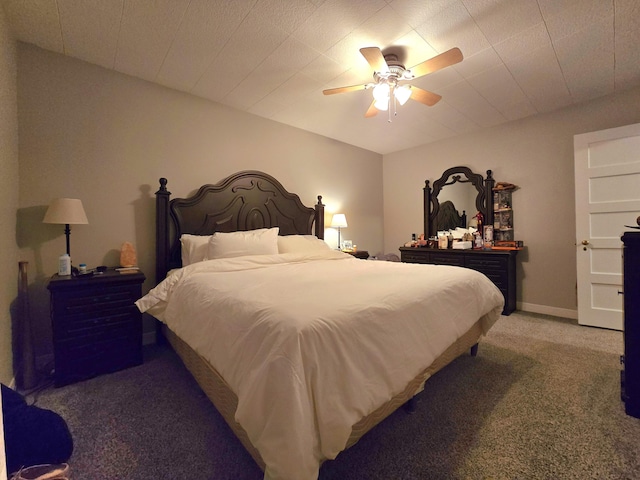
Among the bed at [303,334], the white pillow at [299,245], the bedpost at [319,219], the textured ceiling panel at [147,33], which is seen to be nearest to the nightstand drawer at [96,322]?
the bed at [303,334]

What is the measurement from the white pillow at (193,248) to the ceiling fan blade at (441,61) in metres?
2.32

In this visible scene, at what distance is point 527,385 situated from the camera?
6.24 feet

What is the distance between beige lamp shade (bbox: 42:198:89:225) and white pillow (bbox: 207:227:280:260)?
978 millimetres

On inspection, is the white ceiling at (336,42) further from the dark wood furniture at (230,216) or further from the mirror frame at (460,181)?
the mirror frame at (460,181)

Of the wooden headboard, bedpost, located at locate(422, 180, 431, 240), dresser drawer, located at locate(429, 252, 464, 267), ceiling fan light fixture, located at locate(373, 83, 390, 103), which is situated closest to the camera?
ceiling fan light fixture, located at locate(373, 83, 390, 103)

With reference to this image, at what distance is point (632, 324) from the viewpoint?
1634 millimetres

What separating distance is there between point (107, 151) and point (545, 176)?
4839mm

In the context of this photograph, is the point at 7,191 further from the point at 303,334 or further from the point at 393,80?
the point at 393,80

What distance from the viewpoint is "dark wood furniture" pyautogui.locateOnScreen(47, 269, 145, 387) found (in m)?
1.95

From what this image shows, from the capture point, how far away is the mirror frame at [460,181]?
155 inches

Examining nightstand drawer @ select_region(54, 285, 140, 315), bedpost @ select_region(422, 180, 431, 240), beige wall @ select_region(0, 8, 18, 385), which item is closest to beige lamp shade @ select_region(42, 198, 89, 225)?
beige wall @ select_region(0, 8, 18, 385)

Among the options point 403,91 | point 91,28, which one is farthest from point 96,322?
point 403,91

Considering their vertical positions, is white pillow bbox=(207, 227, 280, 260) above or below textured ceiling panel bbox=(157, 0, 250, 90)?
below

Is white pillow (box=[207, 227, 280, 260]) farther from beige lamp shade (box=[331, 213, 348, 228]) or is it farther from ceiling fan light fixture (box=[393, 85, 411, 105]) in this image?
ceiling fan light fixture (box=[393, 85, 411, 105])
